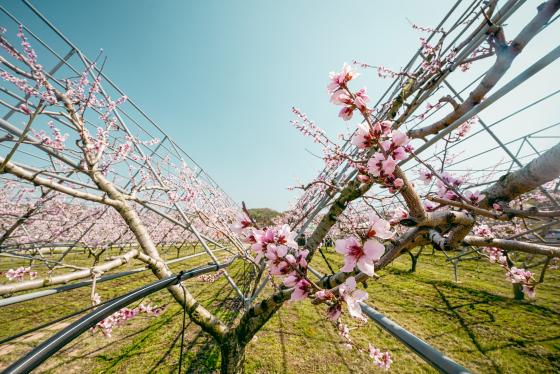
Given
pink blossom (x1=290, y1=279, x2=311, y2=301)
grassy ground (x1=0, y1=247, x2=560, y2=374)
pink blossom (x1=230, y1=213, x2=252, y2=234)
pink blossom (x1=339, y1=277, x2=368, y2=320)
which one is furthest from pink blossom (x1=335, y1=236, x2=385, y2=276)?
grassy ground (x1=0, y1=247, x2=560, y2=374)

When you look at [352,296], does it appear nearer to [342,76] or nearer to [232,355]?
[342,76]

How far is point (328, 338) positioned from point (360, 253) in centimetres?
476

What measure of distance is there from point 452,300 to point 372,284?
8.15 feet

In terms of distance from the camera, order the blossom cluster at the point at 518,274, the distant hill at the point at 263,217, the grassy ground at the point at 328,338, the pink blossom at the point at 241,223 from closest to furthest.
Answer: the pink blossom at the point at 241,223
the blossom cluster at the point at 518,274
the grassy ground at the point at 328,338
the distant hill at the point at 263,217

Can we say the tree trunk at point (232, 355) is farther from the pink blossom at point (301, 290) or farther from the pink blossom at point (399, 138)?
the pink blossom at point (399, 138)

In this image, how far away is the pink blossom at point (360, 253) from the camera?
992 mm

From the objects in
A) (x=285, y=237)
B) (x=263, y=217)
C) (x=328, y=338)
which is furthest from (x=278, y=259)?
(x=263, y=217)

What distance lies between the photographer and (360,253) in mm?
1060

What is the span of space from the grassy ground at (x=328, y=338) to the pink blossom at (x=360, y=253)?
3.73m

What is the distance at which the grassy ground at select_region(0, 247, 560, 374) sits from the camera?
384 centimetres

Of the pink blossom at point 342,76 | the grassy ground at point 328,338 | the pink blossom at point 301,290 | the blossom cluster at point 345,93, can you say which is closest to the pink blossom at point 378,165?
the blossom cluster at point 345,93

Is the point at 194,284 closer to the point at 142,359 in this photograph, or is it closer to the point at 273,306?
the point at 142,359

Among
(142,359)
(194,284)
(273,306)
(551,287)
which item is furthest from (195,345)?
(551,287)

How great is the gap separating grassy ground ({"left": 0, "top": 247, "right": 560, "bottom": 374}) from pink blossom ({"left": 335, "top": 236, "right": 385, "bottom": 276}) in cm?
373
